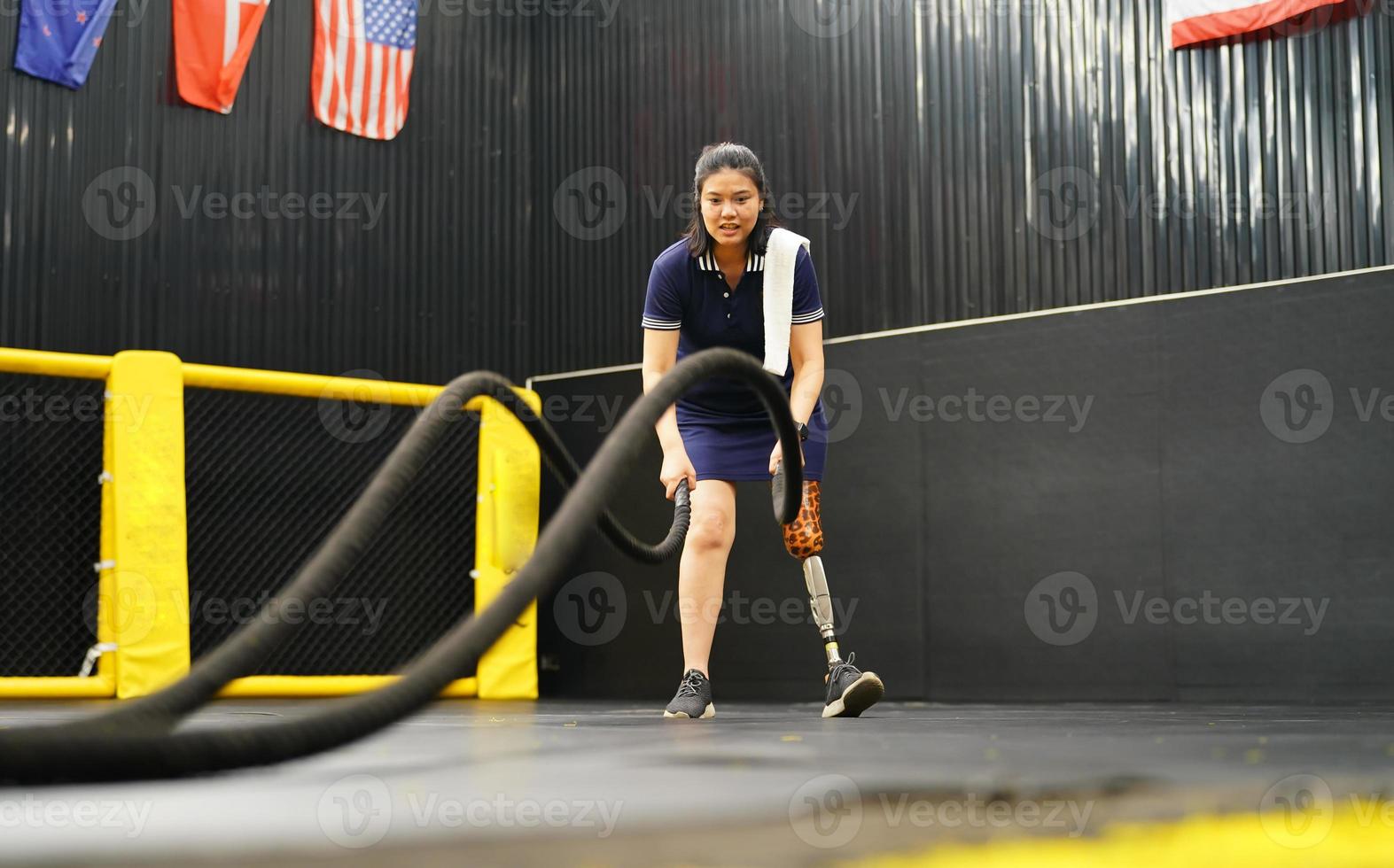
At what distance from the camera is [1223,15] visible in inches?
223

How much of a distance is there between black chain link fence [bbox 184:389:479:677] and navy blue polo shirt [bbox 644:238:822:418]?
3069 mm

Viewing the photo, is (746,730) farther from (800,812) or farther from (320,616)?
(320,616)

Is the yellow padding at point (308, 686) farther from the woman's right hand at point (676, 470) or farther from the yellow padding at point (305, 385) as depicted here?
the woman's right hand at point (676, 470)

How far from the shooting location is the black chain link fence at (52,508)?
583 centimetres

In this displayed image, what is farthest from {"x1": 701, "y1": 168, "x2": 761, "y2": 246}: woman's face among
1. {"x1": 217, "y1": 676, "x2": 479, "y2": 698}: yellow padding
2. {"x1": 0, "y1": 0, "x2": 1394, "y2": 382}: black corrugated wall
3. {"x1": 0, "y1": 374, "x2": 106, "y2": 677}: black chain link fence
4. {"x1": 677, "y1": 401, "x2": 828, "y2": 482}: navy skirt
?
{"x1": 0, "y1": 374, "x2": 106, "y2": 677}: black chain link fence

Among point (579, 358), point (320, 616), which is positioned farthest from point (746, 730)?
point (579, 358)

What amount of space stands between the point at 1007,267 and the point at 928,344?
0.50m

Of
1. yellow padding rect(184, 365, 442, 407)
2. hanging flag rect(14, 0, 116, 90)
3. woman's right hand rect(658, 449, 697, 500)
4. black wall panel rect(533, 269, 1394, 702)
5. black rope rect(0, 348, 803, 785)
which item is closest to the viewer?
black rope rect(0, 348, 803, 785)

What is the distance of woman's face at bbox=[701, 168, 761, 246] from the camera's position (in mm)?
3432

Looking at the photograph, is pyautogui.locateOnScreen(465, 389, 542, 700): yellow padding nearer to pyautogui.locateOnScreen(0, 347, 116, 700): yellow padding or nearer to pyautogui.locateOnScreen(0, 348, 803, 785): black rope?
pyautogui.locateOnScreen(0, 347, 116, 700): yellow padding

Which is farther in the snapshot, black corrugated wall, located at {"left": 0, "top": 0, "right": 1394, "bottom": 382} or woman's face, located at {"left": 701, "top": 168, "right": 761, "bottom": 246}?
black corrugated wall, located at {"left": 0, "top": 0, "right": 1394, "bottom": 382}

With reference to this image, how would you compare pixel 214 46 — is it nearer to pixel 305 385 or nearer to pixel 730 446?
pixel 305 385

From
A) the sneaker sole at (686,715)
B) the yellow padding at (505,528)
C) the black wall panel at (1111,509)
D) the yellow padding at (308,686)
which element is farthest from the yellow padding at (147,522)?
the sneaker sole at (686,715)

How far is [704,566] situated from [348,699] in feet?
6.73
